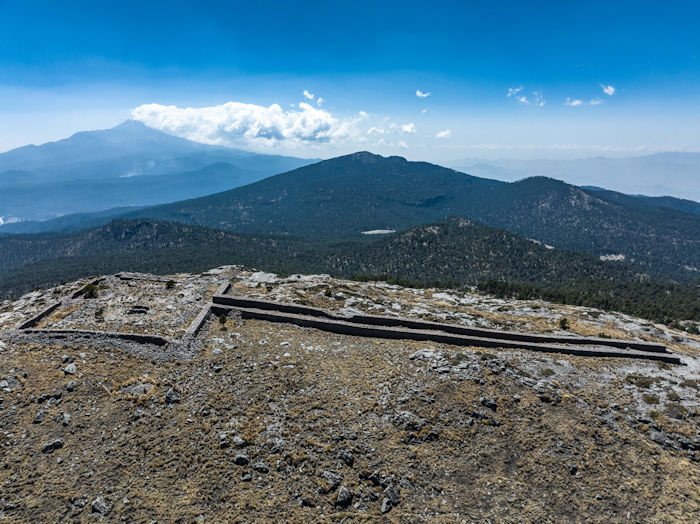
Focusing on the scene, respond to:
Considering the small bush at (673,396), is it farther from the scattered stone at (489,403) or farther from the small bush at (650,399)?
the scattered stone at (489,403)

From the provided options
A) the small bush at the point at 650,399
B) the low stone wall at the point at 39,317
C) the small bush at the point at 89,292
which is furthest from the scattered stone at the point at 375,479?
the small bush at the point at 89,292

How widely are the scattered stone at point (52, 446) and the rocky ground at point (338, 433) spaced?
81 millimetres

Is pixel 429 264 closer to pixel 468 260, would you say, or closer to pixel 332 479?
pixel 468 260

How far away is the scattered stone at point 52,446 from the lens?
557 inches

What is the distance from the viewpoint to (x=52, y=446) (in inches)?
563

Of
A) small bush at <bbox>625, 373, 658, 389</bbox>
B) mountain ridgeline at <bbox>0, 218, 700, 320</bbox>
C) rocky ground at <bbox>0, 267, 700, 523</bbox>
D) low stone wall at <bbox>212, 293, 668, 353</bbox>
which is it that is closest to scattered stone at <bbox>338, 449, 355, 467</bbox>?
rocky ground at <bbox>0, 267, 700, 523</bbox>

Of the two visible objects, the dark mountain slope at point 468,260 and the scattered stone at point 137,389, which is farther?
the dark mountain slope at point 468,260

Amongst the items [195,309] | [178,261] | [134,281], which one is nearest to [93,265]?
[178,261]

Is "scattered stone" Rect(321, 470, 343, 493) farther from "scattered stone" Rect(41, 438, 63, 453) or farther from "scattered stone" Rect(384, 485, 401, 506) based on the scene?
"scattered stone" Rect(41, 438, 63, 453)

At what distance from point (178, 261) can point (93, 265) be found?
43.7m

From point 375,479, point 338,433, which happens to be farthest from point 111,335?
point 375,479

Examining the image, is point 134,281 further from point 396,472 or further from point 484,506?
point 484,506

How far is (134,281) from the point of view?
113 feet

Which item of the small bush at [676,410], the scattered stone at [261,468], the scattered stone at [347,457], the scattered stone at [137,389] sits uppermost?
A: the scattered stone at [137,389]
